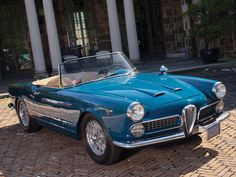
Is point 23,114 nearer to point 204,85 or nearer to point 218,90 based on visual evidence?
point 204,85

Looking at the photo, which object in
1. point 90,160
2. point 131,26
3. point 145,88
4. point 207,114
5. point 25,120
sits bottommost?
point 90,160

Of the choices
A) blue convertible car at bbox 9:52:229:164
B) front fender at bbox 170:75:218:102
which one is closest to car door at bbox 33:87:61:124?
blue convertible car at bbox 9:52:229:164

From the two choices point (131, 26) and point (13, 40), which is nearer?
point (131, 26)

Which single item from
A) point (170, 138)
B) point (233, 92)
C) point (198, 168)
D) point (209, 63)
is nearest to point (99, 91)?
point (170, 138)

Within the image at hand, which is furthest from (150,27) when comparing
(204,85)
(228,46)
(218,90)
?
(218,90)

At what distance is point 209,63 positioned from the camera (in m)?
13.7

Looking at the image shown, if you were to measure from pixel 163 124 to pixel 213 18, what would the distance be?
9633 mm

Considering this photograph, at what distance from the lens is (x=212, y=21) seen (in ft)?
44.5

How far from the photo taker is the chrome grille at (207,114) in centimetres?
503

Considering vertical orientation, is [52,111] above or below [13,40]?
below

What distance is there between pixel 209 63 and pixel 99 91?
29.6 ft

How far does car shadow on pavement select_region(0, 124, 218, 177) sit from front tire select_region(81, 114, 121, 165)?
116 mm

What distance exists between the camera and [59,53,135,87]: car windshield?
243 inches

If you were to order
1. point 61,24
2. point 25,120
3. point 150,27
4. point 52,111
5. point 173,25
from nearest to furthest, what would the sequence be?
point 52,111 < point 25,120 < point 173,25 < point 61,24 < point 150,27
